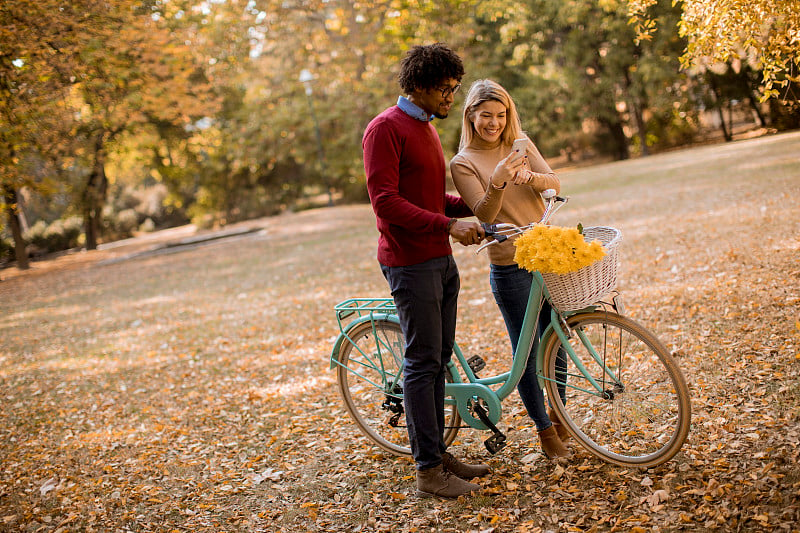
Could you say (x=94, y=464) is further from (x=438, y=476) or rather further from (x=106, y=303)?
(x=106, y=303)

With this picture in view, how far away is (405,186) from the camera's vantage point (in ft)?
9.66

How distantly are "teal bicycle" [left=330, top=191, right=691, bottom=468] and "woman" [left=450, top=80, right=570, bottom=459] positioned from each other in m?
0.10

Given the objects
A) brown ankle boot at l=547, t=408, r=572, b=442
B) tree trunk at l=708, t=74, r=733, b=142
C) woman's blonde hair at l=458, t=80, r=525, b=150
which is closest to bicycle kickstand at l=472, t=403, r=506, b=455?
brown ankle boot at l=547, t=408, r=572, b=442

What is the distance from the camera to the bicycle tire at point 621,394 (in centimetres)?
291

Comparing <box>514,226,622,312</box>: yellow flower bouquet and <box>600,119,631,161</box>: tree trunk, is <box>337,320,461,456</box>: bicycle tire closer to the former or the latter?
<box>514,226,622,312</box>: yellow flower bouquet

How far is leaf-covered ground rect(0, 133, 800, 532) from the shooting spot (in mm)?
3076

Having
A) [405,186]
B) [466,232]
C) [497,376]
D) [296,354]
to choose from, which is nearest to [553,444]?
[497,376]

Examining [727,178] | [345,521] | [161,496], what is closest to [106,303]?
[161,496]

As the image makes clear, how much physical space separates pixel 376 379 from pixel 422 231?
4.40 ft

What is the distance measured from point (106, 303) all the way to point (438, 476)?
1054cm

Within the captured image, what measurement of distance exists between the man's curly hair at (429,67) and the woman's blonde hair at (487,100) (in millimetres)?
211

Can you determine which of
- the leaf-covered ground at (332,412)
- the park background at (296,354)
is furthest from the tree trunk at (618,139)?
the leaf-covered ground at (332,412)

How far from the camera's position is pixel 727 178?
12.9m

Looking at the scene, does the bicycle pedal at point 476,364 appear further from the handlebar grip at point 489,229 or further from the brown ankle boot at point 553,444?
the handlebar grip at point 489,229
